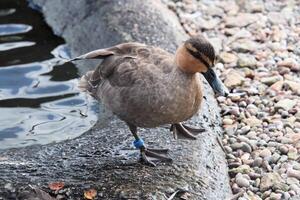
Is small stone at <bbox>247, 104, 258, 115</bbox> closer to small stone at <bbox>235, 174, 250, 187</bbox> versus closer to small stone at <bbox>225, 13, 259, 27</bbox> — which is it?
small stone at <bbox>235, 174, 250, 187</bbox>

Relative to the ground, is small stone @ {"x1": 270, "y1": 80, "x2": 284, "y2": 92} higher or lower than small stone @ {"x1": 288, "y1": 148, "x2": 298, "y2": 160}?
higher

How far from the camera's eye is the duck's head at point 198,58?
4172 millimetres

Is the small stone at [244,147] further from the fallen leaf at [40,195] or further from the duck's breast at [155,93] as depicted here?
the fallen leaf at [40,195]

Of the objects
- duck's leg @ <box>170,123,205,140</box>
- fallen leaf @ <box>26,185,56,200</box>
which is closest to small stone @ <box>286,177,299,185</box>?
duck's leg @ <box>170,123,205,140</box>

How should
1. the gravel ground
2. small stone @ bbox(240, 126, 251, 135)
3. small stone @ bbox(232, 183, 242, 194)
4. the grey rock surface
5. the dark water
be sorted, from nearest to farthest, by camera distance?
the grey rock surface, small stone @ bbox(232, 183, 242, 194), the gravel ground, small stone @ bbox(240, 126, 251, 135), the dark water

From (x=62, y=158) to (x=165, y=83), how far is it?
2.88 feet

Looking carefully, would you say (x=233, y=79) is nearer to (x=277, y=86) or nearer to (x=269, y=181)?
(x=277, y=86)

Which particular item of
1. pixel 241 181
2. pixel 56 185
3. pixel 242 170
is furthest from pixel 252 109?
pixel 56 185

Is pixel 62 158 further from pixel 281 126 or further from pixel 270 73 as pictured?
pixel 270 73

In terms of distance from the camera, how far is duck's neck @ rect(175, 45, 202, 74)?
168 inches

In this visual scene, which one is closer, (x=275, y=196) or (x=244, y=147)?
(x=275, y=196)

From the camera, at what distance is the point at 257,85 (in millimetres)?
6070

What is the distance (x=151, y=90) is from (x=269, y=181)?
1082 mm

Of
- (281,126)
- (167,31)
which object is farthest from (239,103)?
(167,31)
